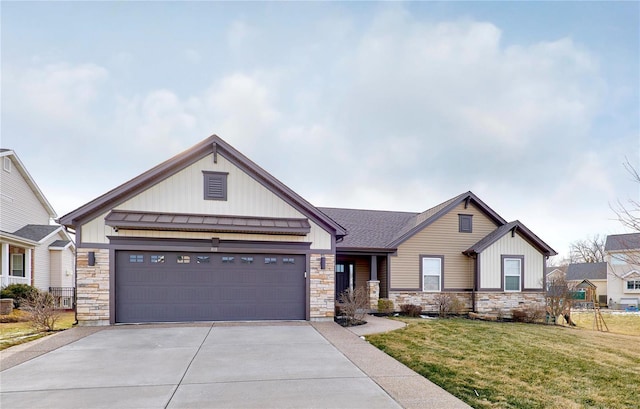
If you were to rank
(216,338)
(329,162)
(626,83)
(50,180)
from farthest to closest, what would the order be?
(50,180) → (329,162) → (626,83) → (216,338)

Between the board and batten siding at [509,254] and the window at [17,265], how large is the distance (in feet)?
74.1

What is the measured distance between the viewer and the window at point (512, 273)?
16.1 meters

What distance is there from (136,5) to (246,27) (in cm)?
389

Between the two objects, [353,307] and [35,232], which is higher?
[35,232]

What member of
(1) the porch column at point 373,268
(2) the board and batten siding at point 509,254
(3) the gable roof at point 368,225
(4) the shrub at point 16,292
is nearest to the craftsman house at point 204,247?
(3) the gable roof at point 368,225

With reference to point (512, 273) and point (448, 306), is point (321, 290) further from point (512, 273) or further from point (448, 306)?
point (512, 273)

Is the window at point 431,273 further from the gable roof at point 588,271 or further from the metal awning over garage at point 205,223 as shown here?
the gable roof at point 588,271

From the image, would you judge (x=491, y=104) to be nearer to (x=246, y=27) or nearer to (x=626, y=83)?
(x=626, y=83)

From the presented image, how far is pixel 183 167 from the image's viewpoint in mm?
11688

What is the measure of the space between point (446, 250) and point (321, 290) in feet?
23.2

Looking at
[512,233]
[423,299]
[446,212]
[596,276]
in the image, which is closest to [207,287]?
[423,299]

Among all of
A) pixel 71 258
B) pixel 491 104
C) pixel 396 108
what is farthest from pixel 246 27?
pixel 71 258

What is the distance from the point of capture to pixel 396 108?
56.5 ft

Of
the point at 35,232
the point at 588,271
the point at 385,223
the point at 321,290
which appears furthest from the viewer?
the point at 588,271
